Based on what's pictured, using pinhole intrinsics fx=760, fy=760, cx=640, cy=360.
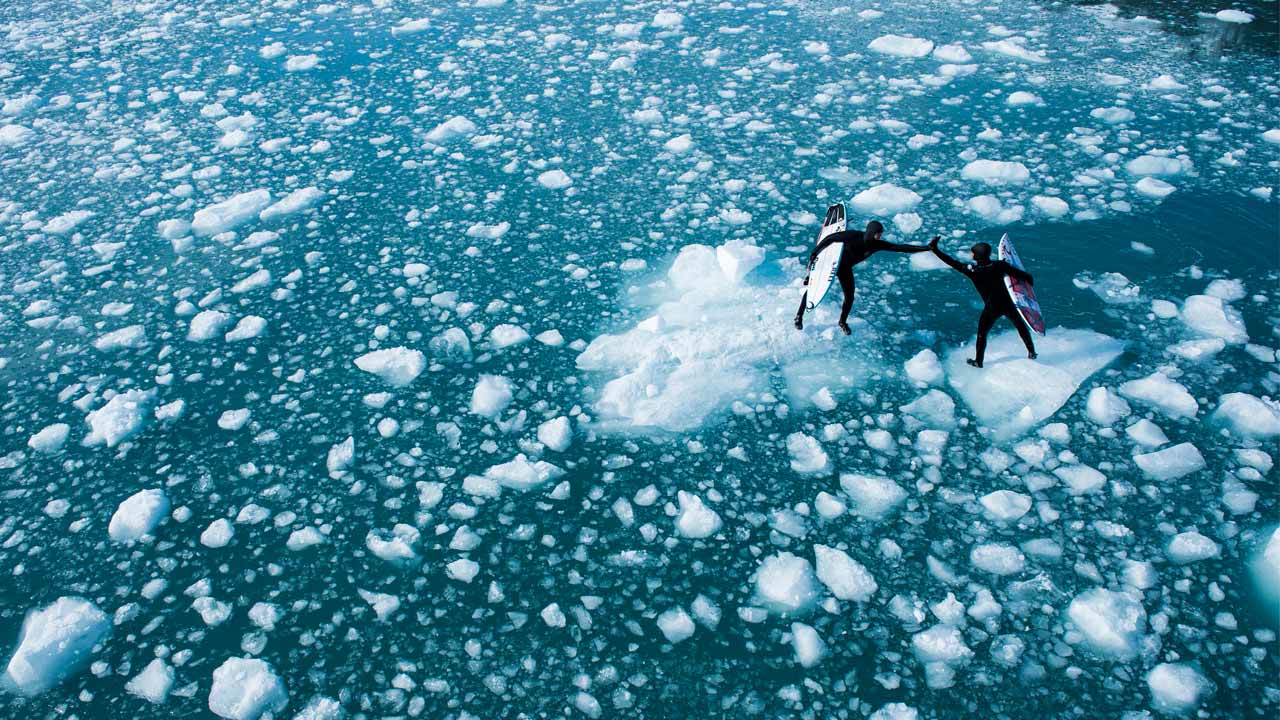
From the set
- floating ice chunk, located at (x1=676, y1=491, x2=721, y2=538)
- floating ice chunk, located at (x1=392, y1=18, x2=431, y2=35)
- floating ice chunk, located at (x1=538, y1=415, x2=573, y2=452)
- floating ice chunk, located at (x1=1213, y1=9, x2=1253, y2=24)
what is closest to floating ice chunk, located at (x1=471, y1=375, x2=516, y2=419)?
floating ice chunk, located at (x1=538, y1=415, x2=573, y2=452)

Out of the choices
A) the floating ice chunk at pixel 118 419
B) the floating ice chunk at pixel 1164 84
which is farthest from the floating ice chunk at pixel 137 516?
the floating ice chunk at pixel 1164 84

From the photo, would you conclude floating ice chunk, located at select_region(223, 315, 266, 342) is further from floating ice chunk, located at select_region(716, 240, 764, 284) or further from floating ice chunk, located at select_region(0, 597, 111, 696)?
floating ice chunk, located at select_region(716, 240, 764, 284)

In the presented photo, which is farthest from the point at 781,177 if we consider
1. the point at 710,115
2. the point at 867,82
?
the point at 867,82

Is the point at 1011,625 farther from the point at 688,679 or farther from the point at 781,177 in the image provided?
the point at 781,177

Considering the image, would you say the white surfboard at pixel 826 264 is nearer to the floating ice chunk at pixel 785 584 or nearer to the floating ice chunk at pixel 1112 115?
the floating ice chunk at pixel 785 584

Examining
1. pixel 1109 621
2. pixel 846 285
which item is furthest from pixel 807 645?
pixel 846 285

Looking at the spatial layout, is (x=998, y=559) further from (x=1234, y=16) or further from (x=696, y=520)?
(x=1234, y=16)
